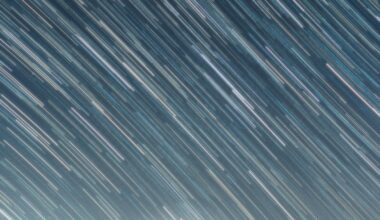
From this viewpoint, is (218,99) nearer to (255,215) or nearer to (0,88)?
(255,215)

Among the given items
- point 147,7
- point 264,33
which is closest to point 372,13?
point 264,33

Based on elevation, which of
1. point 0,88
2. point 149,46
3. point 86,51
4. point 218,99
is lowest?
point 218,99

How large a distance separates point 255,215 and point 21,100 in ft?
5.80

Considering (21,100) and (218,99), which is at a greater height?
(21,100)

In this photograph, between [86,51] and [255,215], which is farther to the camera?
[255,215]

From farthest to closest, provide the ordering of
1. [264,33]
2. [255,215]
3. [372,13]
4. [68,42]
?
[255,215]
[68,42]
[264,33]
[372,13]

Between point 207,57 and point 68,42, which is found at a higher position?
point 68,42

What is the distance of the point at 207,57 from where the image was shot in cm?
291

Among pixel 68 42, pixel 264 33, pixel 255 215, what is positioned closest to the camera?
pixel 264 33

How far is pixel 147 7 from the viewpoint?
9.18 ft

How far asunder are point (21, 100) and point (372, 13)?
2.28 meters

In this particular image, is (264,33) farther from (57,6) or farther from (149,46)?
(57,6)

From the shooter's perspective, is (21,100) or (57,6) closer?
(57,6)

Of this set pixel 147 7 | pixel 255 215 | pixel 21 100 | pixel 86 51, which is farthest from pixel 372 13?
pixel 21 100
